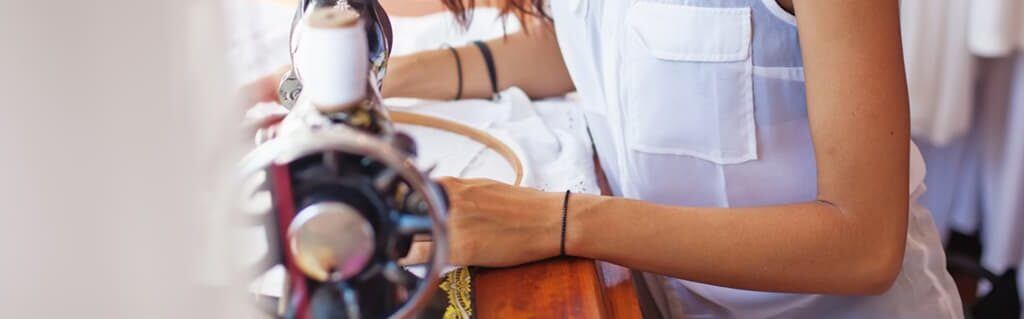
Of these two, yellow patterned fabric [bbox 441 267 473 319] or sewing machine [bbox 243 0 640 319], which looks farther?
yellow patterned fabric [bbox 441 267 473 319]

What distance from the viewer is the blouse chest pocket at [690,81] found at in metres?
0.96

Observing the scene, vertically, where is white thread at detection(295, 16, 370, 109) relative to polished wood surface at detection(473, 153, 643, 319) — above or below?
above

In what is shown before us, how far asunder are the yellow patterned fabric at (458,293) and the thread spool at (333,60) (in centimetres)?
28

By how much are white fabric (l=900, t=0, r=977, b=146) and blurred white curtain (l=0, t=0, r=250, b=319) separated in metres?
1.81

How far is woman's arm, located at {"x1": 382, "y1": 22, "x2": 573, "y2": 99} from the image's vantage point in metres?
1.23

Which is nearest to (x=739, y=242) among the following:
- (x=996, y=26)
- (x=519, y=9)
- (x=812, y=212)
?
→ (x=812, y=212)

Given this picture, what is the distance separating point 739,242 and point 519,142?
29 cm

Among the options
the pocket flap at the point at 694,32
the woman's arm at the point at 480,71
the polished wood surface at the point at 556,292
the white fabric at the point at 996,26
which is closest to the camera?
the polished wood surface at the point at 556,292

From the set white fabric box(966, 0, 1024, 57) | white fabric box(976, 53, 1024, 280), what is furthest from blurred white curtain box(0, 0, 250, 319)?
white fabric box(976, 53, 1024, 280)

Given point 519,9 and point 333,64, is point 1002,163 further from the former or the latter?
point 333,64

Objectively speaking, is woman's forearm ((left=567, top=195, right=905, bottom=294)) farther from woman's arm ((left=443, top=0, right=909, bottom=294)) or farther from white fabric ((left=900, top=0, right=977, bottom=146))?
white fabric ((left=900, top=0, right=977, bottom=146))

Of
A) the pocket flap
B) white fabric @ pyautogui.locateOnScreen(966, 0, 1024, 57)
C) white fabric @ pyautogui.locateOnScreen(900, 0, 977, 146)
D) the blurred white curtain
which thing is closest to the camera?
the blurred white curtain

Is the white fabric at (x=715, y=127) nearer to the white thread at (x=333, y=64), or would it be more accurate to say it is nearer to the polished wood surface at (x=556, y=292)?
the polished wood surface at (x=556, y=292)

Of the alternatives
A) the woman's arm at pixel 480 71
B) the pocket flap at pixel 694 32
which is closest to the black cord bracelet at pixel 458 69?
the woman's arm at pixel 480 71
